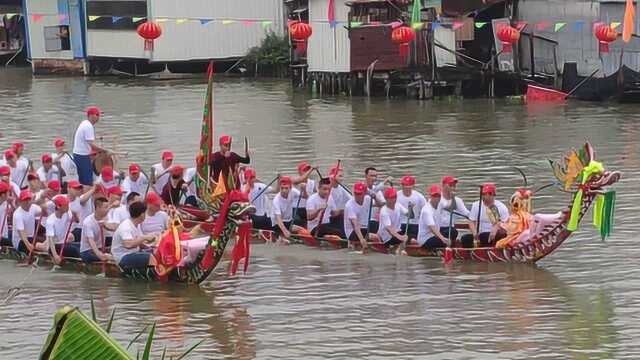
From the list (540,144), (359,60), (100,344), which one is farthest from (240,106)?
(100,344)

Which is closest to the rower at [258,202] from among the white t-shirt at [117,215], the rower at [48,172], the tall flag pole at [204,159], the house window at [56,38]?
the tall flag pole at [204,159]

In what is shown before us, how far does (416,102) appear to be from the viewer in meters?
35.0

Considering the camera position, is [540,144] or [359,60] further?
[359,60]

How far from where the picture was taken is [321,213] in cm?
1608

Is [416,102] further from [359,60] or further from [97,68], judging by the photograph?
[97,68]

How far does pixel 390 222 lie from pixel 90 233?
363 cm

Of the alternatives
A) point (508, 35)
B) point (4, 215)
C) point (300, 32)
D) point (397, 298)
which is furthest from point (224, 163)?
point (300, 32)

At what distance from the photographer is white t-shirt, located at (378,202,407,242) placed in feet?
49.5

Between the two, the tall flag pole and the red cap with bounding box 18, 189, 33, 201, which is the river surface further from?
the tall flag pole

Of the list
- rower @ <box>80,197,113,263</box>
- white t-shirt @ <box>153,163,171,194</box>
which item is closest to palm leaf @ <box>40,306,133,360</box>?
rower @ <box>80,197,113,263</box>

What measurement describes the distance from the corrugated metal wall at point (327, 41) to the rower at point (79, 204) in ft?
71.6

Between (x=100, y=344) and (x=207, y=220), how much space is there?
12.8m

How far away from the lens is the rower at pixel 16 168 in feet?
61.8

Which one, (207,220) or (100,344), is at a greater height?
(100,344)
